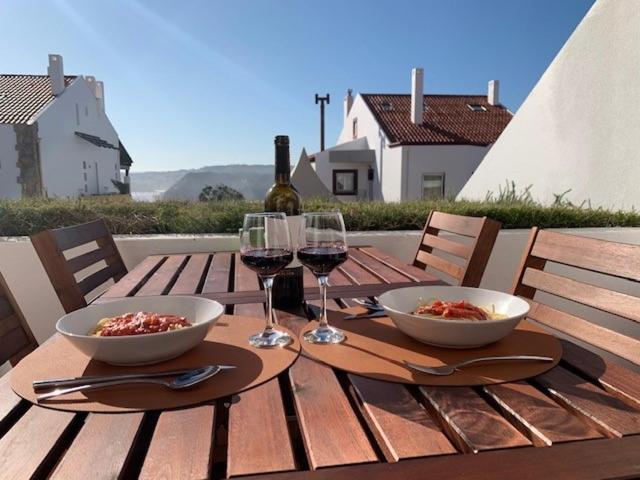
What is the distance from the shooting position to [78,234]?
5.93 ft

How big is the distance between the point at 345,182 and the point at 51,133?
10.7m

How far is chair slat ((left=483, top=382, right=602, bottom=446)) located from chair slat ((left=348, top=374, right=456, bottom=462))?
0.13 metres

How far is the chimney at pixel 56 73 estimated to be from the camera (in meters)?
15.0

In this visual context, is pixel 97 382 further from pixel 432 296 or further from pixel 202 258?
pixel 202 258

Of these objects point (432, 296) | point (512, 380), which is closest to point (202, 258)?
point (432, 296)

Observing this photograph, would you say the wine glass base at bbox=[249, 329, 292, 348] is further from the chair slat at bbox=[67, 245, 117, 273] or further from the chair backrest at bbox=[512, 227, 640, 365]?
the chair slat at bbox=[67, 245, 117, 273]

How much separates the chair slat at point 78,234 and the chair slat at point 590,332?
64.4 inches

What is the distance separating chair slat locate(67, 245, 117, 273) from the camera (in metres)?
1.68

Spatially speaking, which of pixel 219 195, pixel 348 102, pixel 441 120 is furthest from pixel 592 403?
pixel 348 102

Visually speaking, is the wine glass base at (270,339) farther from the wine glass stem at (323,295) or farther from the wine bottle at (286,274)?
the wine bottle at (286,274)

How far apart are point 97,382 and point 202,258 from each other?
145 cm

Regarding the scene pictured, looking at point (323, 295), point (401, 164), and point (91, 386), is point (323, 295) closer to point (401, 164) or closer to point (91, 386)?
point (91, 386)

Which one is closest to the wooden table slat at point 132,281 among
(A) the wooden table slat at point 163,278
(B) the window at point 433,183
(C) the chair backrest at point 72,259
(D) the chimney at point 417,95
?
(A) the wooden table slat at point 163,278

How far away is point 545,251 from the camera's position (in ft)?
4.46
